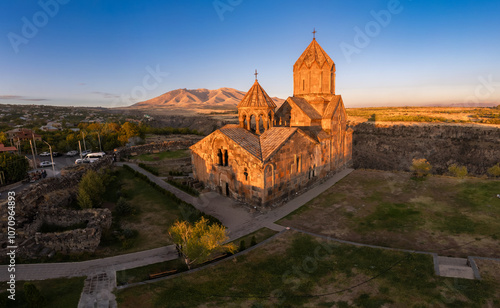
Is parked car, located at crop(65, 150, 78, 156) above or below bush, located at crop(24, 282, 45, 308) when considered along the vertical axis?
above

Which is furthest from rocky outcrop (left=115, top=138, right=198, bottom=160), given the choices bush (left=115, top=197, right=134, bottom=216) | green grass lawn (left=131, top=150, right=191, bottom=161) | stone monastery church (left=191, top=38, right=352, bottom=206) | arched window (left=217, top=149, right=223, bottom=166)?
arched window (left=217, top=149, right=223, bottom=166)

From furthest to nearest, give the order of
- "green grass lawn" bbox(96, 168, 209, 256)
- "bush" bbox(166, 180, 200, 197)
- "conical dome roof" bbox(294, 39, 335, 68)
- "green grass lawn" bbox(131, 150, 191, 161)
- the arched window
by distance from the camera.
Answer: "green grass lawn" bbox(131, 150, 191, 161)
"conical dome roof" bbox(294, 39, 335, 68)
"bush" bbox(166, 180, 200, 197)
the arched window
"green grass lawn" bbox(96, 168, 209, 256)

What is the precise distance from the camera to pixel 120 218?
670 inches

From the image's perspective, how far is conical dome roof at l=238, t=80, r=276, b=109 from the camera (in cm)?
2172

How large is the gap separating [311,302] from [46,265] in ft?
40.2

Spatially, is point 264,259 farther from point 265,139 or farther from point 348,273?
point 265,139

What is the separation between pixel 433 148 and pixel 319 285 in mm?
47176

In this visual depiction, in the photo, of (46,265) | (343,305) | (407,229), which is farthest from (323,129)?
(46,265)

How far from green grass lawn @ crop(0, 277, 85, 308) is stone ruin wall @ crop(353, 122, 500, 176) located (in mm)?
37339

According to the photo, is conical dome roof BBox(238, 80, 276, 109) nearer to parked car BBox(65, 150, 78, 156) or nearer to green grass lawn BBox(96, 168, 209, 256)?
green grass lawn BBox(96, 168, 209, 256)

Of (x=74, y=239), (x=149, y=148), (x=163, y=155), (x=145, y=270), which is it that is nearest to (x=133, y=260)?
(x=145, y=270)

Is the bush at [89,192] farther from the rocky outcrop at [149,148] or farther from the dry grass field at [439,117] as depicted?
the dry grass field at [439,117]

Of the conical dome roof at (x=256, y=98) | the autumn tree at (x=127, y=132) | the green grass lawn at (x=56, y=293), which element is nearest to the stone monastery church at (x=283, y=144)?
the conical dome roof at (x=256, y=98)

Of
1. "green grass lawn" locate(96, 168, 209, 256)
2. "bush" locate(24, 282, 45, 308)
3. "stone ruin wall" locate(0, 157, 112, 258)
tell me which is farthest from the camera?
"green grass lawn" locate(96, 168, 209, 256)
